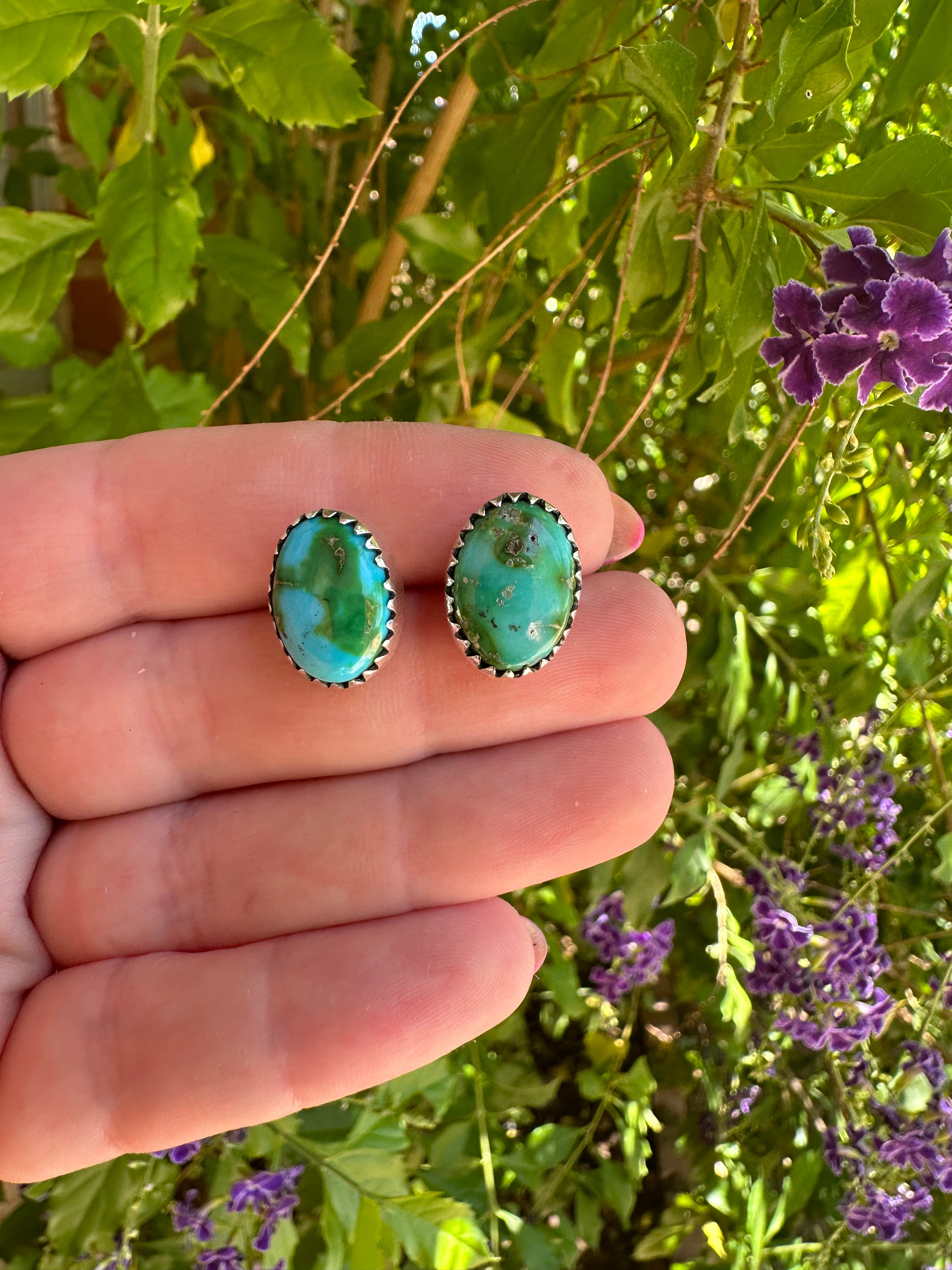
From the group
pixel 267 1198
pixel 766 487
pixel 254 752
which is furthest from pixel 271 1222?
pixel 766 487

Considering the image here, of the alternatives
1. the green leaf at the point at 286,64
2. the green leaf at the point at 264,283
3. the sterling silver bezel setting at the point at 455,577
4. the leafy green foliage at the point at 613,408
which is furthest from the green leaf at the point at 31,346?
the sterling silver bezel setting at the point at 455,577

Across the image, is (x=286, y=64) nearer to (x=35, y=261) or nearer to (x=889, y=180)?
(x=35, y=261)

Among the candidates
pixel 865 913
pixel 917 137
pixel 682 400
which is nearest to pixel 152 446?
pixel 682 400

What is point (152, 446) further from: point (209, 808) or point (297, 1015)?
point (297, 1015)

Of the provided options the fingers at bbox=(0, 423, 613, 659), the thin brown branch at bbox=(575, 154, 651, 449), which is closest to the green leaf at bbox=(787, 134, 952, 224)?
the thin brown branch at bbox=(575, 154, 651, 449)

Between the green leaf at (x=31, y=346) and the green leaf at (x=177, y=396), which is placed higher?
the green leaf at (x=31, y=346)

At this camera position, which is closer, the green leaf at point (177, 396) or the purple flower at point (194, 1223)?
the purple flower at point (194, 1223)

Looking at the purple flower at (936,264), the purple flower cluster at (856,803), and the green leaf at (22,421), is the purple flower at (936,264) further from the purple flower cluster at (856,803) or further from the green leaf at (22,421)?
the green leaf at (22,421)
